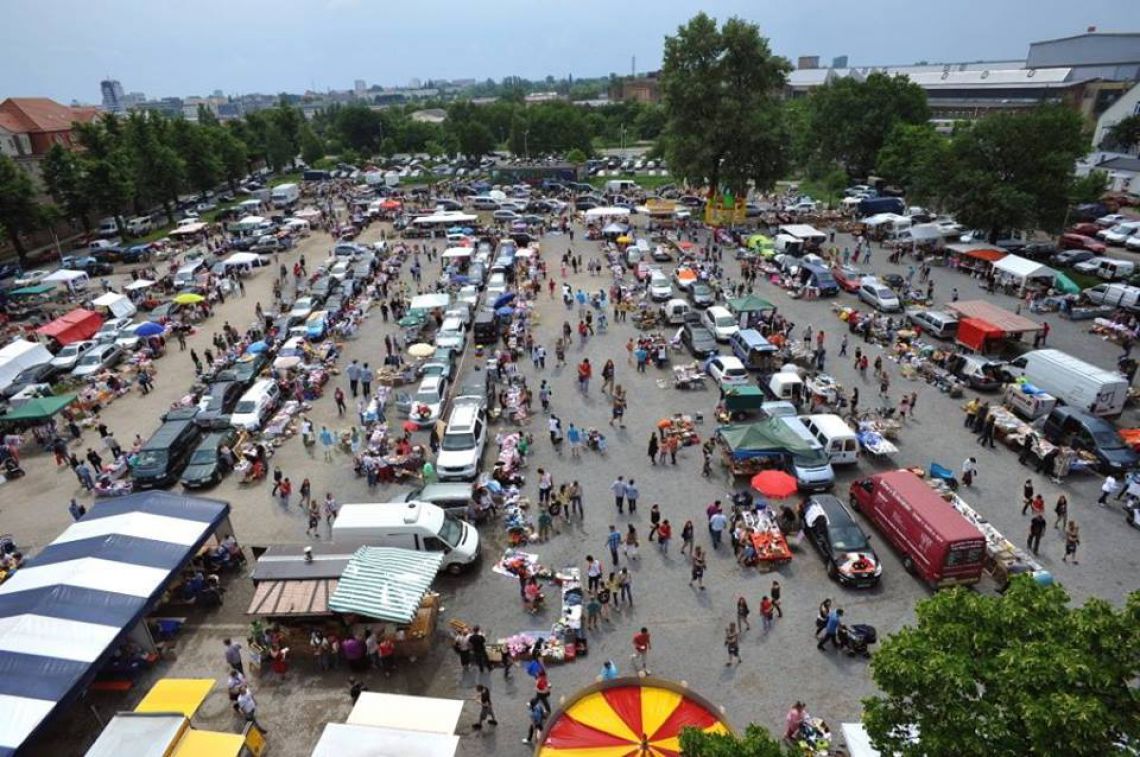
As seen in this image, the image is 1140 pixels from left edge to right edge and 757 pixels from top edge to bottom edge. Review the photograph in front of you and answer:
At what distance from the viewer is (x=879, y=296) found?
3412 cm

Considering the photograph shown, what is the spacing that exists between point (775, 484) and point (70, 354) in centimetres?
3367

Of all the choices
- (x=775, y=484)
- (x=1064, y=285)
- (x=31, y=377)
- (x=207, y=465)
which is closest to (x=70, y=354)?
(x=31, y=377)

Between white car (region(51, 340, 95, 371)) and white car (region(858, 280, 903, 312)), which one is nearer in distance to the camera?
white car (region(51, 340, 95, 371))

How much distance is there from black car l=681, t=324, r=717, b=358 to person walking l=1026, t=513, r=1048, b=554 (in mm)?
14068

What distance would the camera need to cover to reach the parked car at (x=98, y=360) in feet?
99.0

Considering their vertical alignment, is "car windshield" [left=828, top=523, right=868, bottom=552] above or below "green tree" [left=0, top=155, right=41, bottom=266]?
below

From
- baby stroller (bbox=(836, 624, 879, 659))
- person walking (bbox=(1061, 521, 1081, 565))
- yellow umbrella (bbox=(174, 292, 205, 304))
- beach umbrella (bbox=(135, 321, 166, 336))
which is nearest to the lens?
baby stroller (bbox=(836, 624, 879, 659))

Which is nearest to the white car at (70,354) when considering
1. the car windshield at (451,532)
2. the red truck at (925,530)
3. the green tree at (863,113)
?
the car windshield at (451,532)

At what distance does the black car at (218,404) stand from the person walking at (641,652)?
18594 millimetres

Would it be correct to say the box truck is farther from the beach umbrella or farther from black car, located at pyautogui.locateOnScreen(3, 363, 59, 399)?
black car, located at pyautogui.locateOnScreen(3, 363, 59, 399)

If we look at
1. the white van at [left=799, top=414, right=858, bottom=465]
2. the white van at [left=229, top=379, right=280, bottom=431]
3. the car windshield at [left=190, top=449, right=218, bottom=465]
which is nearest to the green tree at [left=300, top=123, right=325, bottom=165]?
the white van at [left=229, top=379, right=280, bottom=431]

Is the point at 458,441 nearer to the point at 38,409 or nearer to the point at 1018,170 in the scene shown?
the point at 38,409

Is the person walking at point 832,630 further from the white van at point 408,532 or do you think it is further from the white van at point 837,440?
the white van at point 408,532

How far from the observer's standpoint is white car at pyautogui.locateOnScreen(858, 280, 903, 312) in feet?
111
